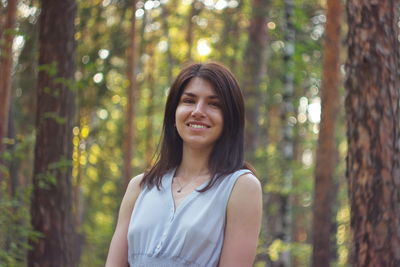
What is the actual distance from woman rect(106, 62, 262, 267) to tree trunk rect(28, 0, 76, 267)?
15.6 feet

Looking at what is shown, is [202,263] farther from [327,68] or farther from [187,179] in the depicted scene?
→ [327,68]

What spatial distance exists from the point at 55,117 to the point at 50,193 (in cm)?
80

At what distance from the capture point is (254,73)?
1825 centimetres

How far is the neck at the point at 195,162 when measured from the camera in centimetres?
356

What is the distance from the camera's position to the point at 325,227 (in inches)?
516

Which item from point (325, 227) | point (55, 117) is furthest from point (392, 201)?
point (325, 227)

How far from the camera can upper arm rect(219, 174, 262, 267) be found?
10.8ft

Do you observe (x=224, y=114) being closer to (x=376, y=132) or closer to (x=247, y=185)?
(x=247, y=185)

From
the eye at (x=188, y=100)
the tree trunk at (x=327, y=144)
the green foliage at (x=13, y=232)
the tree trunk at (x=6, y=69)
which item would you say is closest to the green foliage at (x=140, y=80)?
the green foliage at (x=13, y=232)

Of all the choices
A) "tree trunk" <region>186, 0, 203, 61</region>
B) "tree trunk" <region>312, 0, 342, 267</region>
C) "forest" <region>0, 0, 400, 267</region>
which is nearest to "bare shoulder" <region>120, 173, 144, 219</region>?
"forest" <region>0, 0, 400, 267</region>

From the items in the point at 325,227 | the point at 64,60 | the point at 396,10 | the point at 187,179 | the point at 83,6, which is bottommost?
the point at 325,227

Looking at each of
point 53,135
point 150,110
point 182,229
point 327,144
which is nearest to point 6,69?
point 53,135

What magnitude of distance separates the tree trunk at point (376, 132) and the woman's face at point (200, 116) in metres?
3.79

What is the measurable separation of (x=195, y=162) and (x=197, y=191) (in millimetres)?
185
